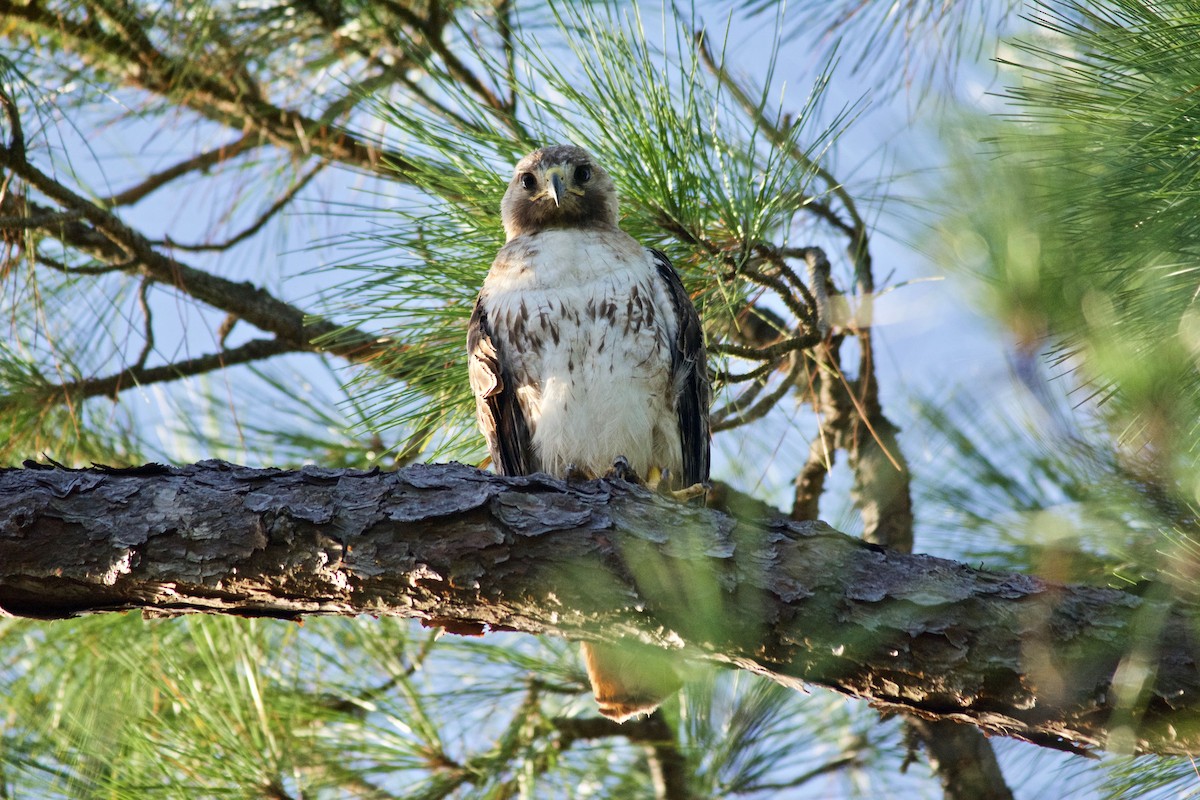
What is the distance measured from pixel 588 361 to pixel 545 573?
1.17 meters

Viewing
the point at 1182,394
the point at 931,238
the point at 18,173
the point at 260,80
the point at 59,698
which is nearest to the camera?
the point at 1182,394

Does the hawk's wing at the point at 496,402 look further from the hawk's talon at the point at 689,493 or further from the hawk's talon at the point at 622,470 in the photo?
the hawk's talon at the point at 689,493

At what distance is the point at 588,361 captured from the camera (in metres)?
3.33

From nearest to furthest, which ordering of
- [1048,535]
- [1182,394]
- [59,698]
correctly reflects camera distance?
[1182,394] → [1048,535] → [59,698]

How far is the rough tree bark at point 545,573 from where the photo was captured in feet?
6.95

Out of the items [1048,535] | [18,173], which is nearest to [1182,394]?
[1048,535]

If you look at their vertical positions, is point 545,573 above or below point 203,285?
below

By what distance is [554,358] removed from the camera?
3354 mm

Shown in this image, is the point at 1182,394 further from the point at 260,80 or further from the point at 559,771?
the point at 260,80

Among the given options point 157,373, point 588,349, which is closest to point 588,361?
point 588,349

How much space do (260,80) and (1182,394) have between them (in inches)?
155

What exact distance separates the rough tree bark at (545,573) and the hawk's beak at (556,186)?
58.0 inches

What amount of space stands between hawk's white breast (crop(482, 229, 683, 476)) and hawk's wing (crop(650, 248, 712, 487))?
27 mm

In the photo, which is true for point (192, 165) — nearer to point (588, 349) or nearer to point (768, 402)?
point (588, 349)
